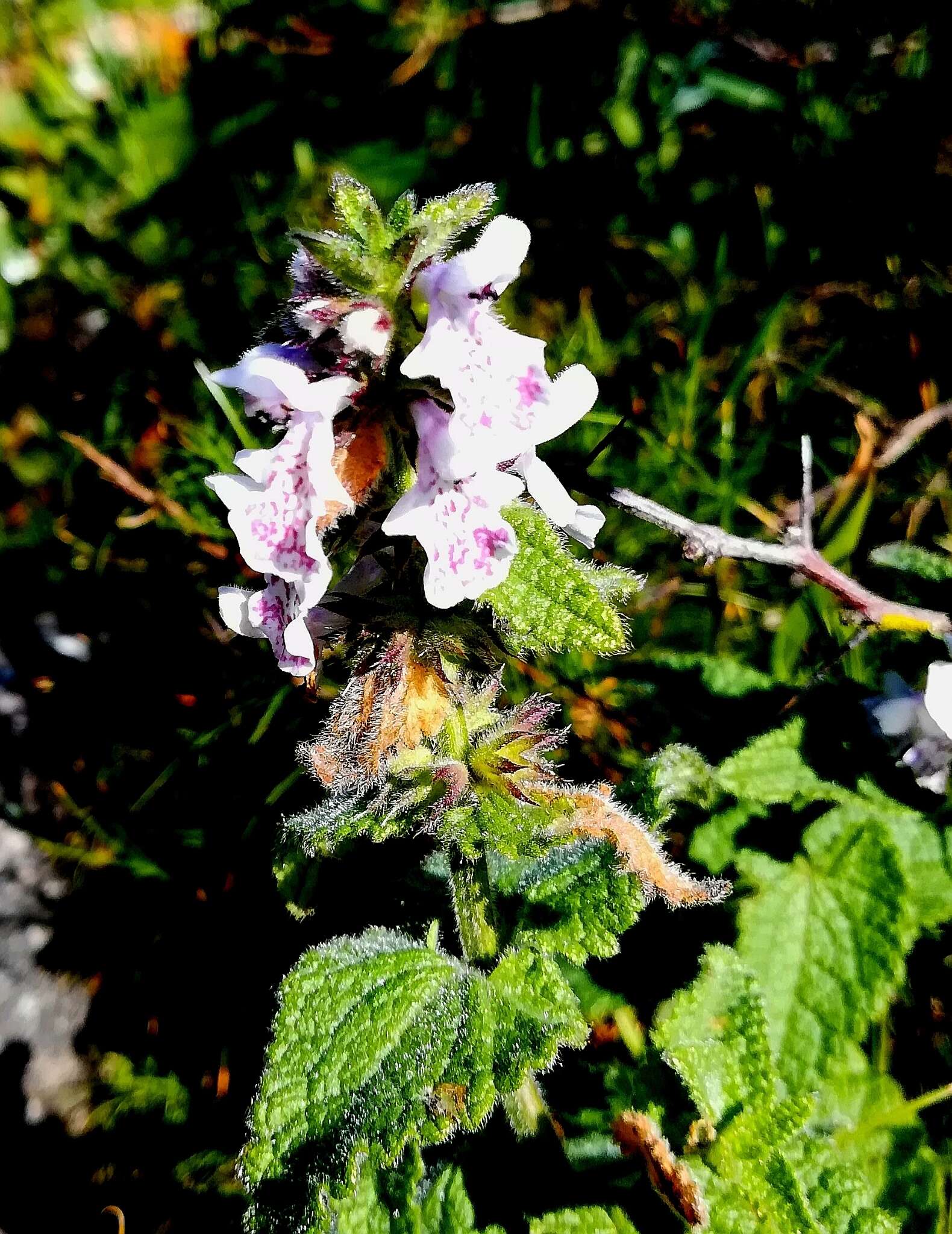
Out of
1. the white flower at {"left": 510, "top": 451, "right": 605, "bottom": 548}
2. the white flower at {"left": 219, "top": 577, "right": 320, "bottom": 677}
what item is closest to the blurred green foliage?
the white flower at {"left": 510, "top": 451, "right": 605, "bottom": 548}

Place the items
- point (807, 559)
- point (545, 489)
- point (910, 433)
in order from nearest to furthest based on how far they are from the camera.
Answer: point (545, 489) < point (807, 559) < point (910, 433)

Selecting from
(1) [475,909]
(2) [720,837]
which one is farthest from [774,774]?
(1) [475,909]

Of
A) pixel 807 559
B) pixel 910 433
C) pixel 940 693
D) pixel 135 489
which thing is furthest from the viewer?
pixel 135 489

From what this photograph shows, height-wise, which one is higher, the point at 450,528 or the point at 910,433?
the point at 450,528

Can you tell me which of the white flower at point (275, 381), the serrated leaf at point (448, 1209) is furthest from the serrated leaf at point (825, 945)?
the white flower at point (275, 381)

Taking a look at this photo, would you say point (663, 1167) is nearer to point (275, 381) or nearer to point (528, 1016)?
point (528, 1016)

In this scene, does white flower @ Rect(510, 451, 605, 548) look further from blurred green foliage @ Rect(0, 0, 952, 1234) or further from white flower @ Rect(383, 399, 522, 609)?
blurred green foliage @ Rect(0, 0, 952, 1234)

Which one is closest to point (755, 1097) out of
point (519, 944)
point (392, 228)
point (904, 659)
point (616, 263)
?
point (519, 944)
